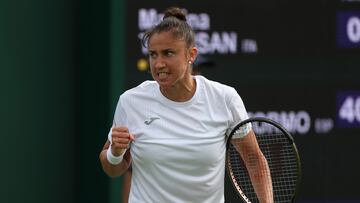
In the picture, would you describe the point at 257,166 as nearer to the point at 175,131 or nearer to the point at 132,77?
the point at 175,131

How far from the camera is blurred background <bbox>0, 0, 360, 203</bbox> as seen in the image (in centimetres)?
600

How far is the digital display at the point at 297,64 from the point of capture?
20.0 feet

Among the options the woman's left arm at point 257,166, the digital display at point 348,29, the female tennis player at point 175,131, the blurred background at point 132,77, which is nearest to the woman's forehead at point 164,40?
the female tennis player at point 175,131

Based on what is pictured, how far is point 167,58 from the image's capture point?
363 cm

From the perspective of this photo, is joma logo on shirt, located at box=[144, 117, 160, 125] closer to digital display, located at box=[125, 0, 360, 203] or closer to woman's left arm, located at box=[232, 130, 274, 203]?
woman's left arm, located at box=[232, 130, 274, 203]

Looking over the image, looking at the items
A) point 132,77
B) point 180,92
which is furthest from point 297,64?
point 180,92

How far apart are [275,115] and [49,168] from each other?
1.33m

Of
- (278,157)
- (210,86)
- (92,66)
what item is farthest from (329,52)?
(210,86)

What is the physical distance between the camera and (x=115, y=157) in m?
3.67

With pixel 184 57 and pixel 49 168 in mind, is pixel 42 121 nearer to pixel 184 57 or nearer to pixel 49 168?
pixel 49 168

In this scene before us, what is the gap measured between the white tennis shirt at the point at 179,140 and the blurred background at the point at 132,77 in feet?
7.14

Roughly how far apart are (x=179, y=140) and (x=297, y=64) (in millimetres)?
2757

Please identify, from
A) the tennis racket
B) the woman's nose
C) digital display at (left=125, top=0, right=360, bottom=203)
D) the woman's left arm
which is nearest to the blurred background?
digital display at (left=125, top=0, right=360, bottom=203)

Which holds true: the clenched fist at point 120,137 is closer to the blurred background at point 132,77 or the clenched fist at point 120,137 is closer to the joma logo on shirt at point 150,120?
the joma logo on shirt at point 150,120
